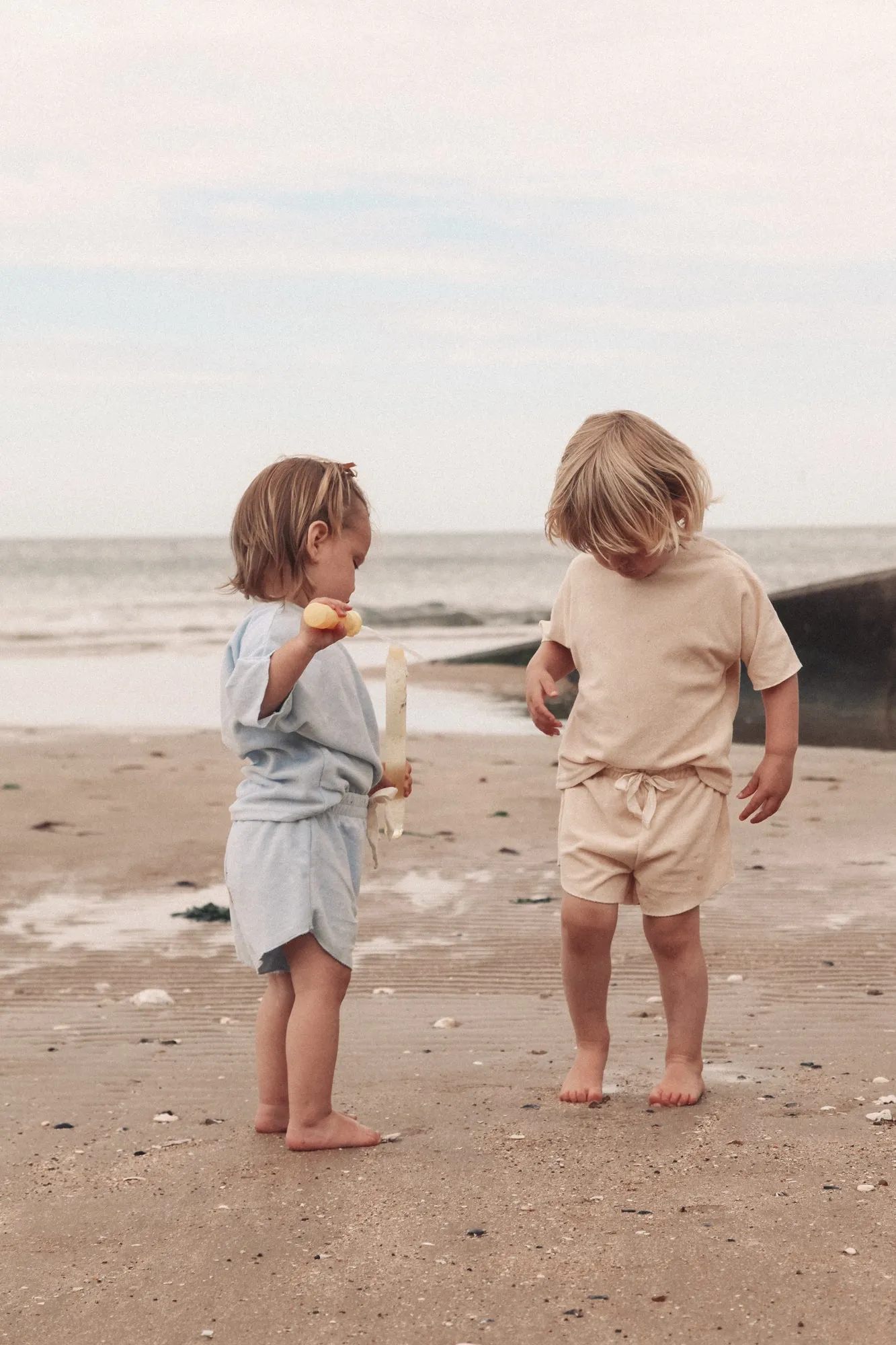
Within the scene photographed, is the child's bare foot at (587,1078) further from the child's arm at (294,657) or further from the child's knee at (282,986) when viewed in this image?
the child's arm at (294,657)

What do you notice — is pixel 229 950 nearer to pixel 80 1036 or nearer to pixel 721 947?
pixel 80 1036

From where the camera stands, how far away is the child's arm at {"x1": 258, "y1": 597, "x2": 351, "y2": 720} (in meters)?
2.88

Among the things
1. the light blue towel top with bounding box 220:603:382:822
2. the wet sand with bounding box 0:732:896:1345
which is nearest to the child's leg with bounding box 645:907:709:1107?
the wet sand with bounding box 0:732:896:1345

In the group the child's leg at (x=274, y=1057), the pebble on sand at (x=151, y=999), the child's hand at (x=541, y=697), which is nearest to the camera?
the child's leg at (x=274, y=1057)

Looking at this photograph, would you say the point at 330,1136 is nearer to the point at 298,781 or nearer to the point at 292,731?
the point at 298,781

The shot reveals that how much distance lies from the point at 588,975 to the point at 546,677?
703 millimetres

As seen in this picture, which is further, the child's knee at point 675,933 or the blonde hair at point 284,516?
the child's knee at point 675,933

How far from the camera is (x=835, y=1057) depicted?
3.50 meters

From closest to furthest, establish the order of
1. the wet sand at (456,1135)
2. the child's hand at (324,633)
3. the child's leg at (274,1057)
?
the wet sand at (456,1135) < the child's hand at (324,633) < the child's leg at (274,1057)

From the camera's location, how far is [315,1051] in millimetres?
3012

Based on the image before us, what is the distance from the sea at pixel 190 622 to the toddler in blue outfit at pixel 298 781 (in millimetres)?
164

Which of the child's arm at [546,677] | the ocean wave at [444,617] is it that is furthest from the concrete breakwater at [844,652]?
the ocean wave at [444,617]

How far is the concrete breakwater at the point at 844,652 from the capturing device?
10.5m

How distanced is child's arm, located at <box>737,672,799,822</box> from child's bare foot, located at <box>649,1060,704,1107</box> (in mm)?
576
